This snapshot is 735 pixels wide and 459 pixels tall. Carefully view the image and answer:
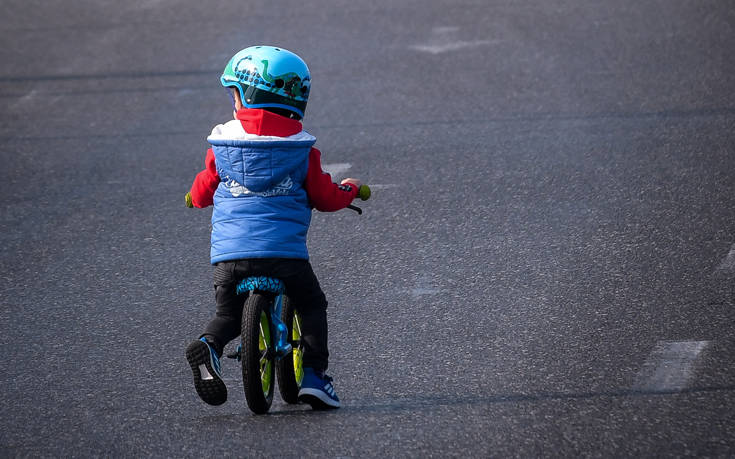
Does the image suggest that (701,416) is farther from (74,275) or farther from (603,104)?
(603,104)

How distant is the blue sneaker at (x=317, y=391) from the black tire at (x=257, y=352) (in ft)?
0.53

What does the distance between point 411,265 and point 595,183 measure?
6.74 ft

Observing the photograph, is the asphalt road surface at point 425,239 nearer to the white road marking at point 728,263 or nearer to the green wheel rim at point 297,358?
the white road marking at point 728,263

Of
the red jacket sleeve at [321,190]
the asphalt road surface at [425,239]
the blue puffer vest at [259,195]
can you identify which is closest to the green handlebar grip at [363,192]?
the red jacket sleeve at [321,190]

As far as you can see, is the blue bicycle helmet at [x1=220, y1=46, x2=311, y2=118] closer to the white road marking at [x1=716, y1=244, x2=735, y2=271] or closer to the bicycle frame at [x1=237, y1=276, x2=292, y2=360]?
the bicycle frame at [x1=237, y1=276, x2=292, y2=360]

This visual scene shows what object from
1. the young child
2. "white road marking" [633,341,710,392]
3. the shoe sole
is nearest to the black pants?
the young child

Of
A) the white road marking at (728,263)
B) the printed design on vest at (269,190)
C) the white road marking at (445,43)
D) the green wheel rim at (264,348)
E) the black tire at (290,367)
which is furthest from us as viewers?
the white road marking at (445,43)

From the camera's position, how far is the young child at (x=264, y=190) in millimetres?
4551

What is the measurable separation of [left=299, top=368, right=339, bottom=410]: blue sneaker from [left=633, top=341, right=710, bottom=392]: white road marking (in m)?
1.42

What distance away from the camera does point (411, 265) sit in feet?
21.9

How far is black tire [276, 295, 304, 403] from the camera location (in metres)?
4.73

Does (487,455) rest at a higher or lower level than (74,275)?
higher

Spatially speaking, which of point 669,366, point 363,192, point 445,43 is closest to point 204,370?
point 363,192

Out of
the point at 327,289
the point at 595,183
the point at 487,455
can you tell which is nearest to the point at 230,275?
the point at 487,455
